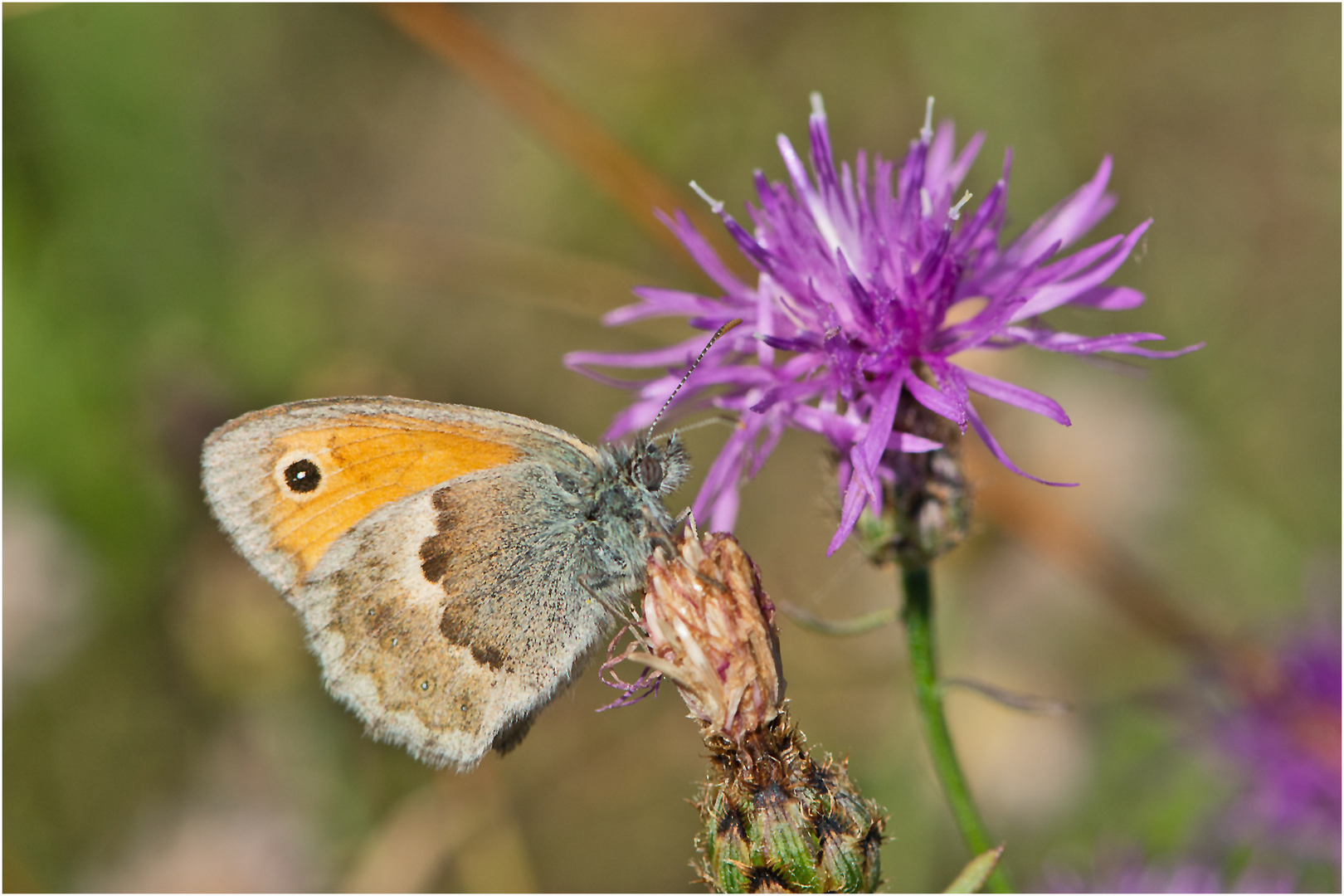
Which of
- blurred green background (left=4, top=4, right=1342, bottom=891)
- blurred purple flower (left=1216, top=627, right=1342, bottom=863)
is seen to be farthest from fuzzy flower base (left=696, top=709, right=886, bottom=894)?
blurred purple flower (left=1216, top=627, right=1342, bottom=863)

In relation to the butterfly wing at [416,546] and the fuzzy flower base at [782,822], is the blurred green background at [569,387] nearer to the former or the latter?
the butterfly wing at [416,546]

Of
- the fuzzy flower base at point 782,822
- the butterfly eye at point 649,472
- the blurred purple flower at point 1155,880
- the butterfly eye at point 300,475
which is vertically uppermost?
the butterfly eye at point 649,472

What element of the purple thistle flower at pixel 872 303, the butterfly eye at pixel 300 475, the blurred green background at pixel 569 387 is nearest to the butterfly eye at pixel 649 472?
the purple thistle flower at pixel 872 303

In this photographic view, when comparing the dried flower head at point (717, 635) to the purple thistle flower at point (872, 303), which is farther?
the purple thistle flower at point (872, 303)

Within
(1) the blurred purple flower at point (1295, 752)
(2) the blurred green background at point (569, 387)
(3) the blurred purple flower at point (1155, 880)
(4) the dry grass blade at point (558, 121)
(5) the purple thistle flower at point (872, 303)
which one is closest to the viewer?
(5) the purple thistle flower at point (872, 303)

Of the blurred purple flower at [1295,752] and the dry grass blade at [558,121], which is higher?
the dry grass blade at [558,121]

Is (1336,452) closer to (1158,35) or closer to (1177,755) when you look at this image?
(1177,755)

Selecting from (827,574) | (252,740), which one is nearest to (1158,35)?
(827,574)

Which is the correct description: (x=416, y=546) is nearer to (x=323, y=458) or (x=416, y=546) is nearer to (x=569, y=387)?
(x=323, y=458)
